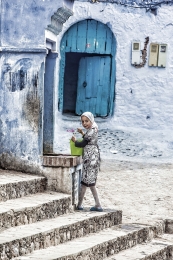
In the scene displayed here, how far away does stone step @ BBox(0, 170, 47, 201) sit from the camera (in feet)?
23.9


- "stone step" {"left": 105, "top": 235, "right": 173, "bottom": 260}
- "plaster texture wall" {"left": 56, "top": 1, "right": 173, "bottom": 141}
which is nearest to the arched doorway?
"plaster texture wall" {"left": 56, "top": 1, "right": 173, "bottom": 141}

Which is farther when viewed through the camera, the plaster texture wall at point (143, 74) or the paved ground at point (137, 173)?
the plaster texture wall at point (143, 74)

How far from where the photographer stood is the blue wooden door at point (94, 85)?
51.7ft

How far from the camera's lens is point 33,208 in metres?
6.97

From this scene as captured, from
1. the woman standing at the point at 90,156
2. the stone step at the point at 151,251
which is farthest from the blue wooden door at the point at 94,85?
the woman standing at the point at 90,156

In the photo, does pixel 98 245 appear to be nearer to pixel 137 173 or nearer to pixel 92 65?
pixel 137 173

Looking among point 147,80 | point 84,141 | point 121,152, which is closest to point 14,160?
point 84,141

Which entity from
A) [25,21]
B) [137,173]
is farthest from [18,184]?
[137,173]

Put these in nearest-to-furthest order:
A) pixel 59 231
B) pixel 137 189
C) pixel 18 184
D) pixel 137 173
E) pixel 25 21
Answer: pixel 59 231 → pixel 18 184 → pixel 25 21 → pixel 137 189 → pixel 137 173

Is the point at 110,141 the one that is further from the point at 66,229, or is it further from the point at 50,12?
the point at 66,229

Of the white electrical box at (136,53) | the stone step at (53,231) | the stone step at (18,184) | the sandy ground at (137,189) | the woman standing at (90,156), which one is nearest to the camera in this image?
the stone step at (53,231)

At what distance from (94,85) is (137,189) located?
5078mm

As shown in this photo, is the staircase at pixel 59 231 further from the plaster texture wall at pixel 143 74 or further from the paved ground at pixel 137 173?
the plaster texture wall at pixel 143 74

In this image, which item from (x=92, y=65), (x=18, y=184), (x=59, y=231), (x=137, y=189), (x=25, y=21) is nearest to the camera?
(x=59, y=231)
